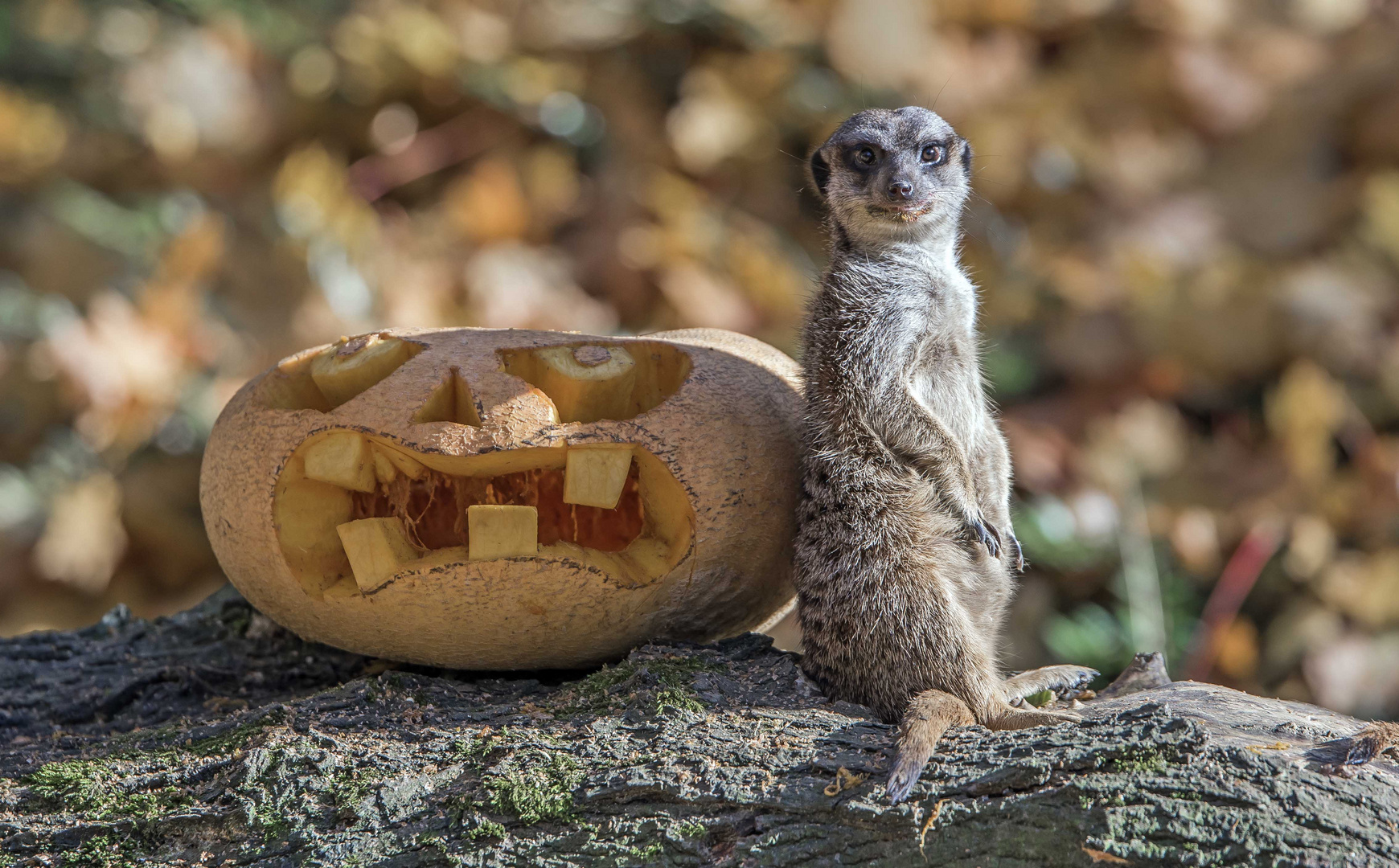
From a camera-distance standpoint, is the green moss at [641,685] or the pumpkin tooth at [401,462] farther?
the pumpkin tooth at [401,462]

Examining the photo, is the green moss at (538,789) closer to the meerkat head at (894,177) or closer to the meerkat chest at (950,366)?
the meerkat chest at (950,366)

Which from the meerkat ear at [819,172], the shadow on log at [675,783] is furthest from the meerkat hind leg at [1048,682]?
the meerkat ear at [819,172]

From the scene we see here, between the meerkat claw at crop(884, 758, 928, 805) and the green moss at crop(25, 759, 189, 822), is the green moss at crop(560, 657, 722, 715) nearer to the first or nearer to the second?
the meerkat claw at crop(884, 758, 928, 805)

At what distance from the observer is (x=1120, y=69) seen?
6.12m

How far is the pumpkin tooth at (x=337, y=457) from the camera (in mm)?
2330

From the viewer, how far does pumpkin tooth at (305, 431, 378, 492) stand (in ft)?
7.64

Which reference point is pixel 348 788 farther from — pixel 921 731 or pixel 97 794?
pixel 921 731

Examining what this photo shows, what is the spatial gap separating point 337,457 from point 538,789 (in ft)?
2.62

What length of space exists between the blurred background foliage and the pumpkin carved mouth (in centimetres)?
259

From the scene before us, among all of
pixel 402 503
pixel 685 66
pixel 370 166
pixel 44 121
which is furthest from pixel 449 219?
pixel 402 503

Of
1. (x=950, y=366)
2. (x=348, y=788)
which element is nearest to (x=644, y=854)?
(x=348, y=788)

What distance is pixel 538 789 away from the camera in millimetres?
1997

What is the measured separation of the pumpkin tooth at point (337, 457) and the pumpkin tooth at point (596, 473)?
43 centimetres

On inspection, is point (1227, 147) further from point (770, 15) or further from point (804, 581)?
point (804, 581)
